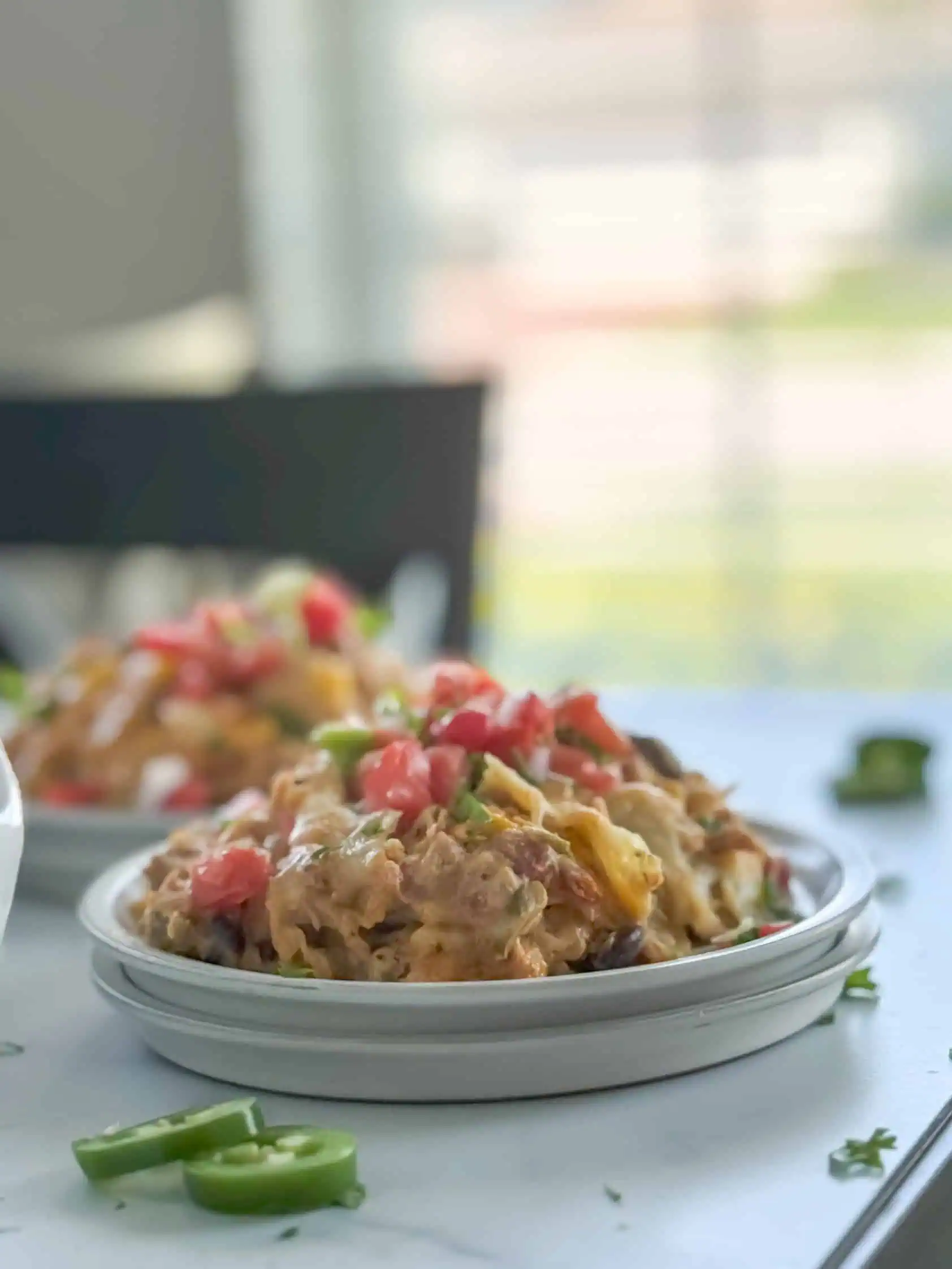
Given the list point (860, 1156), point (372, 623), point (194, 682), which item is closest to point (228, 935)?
point (860, 1156)

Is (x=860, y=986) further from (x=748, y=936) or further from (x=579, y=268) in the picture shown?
(x=579, y=268)

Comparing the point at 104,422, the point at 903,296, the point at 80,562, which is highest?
the point at 903,296

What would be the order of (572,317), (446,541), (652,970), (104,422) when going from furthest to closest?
1. (572,317)
2. (104,422)
3. (446,541)
4. (652,970)

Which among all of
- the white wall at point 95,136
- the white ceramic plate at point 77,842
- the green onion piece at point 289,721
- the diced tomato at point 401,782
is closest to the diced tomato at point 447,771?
the diced tomato at point 401,782

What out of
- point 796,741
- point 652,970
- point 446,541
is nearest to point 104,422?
point 446,541

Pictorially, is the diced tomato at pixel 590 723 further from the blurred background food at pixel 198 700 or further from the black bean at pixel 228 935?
the blurred background food at pixel 198 700

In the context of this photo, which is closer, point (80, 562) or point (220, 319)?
point (80, 562)

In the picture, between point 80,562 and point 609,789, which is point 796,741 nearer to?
point 609,789
